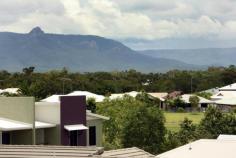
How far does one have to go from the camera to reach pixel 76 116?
25.1 meters

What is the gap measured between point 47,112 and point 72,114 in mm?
1145

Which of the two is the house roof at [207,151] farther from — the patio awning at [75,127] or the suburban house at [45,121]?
the suburban house at [45,121]

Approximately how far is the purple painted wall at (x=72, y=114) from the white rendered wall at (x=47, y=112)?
315 mm

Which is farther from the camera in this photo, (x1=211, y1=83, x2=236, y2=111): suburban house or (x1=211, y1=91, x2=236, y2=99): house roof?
(x1=211, y1=91, x2=236, y2=99): house roof

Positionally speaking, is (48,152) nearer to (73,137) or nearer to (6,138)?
(6,138)

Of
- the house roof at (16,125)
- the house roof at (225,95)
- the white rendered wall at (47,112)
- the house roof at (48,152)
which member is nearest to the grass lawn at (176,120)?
the house roof at (225,95)

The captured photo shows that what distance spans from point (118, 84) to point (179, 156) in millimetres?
89871

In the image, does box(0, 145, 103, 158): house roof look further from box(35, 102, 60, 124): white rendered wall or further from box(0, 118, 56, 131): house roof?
box(35, 102, 60, 124): white rendered wall

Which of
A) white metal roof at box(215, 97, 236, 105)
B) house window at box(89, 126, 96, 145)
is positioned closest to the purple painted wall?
house window at box(89, 126, 96, 145)

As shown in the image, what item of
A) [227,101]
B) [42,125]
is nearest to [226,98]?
[227,101]

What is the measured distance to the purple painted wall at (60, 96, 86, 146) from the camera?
2458 cm

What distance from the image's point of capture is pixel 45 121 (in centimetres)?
2512

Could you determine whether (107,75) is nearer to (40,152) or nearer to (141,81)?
(141,81)

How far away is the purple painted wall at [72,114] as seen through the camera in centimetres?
2458
